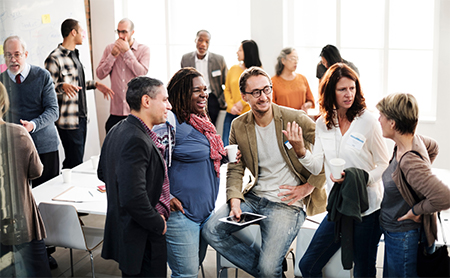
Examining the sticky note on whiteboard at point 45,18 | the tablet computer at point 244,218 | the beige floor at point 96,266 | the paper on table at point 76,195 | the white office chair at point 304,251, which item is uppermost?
the sticky note on whiteboard at point 45,18

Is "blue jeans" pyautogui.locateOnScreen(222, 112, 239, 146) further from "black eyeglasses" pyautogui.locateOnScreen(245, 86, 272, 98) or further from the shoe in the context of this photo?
"black eyeglasses" pyautogui.locateOnScreen(245, 86, 272, 98)

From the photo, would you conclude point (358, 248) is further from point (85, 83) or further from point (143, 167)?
point (85, 83)

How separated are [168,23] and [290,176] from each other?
14.7 feet

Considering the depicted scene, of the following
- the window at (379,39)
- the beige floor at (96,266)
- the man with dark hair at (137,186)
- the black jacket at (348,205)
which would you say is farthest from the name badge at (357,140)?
the window at (379,39)

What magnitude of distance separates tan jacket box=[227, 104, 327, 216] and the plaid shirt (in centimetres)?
258

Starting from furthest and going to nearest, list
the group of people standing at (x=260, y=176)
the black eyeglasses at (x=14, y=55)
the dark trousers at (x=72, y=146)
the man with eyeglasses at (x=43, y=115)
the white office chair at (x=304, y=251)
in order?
the dark trousers at (x=72, y=146), the man with eyeglasses at (x=43, y=115), the white office chair at (x=304, y=251), the group of people standing at (x=260, y=176), the black eyeglasses at (x=14, y=55)

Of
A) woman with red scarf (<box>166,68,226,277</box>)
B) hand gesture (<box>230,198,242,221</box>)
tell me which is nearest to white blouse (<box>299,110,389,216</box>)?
hand gesture (<box>230,198,242,221</box>)

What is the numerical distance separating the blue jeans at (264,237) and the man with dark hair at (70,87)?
8.52ft

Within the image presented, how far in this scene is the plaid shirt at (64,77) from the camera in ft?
15.2

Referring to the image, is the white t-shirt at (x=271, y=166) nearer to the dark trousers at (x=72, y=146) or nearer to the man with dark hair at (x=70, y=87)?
the man with dark hair at (x=70, y=87)

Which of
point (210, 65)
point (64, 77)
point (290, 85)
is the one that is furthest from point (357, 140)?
point (210, 65)

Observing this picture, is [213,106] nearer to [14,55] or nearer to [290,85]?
[290,85]

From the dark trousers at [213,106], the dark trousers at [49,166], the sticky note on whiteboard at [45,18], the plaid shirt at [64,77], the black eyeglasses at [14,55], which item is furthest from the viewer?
the dark trousers at [213,106]

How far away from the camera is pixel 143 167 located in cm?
207
